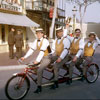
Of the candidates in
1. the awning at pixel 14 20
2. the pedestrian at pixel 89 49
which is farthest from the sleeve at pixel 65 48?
the awning at pixel 14 20

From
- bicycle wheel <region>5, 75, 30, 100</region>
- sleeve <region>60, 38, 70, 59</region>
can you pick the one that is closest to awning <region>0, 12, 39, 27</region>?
sleeve <region>60, 38, 70, 59</region>

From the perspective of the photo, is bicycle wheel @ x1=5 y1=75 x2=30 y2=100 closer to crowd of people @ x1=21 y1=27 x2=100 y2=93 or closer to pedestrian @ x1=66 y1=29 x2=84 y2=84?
crowd of people @ x1=21 y1=27 x2=100 y2=93

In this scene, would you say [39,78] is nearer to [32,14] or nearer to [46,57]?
[46,57]

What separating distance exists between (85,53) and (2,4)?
42.1 ft

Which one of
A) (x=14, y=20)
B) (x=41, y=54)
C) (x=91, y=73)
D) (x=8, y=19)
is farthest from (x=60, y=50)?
(x=14, y=20)

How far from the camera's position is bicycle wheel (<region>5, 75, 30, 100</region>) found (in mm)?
5156

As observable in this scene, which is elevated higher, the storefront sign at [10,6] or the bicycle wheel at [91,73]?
the storefront sign at [10,6]

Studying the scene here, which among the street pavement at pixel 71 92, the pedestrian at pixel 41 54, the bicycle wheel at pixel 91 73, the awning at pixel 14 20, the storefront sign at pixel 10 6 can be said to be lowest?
the street pavement at pixel 71 92

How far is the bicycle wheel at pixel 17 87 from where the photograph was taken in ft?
16.9

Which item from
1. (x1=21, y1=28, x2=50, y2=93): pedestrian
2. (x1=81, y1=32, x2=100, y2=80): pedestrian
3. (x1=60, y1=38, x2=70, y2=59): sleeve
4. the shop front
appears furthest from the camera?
the shop front

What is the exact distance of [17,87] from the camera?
534 cm

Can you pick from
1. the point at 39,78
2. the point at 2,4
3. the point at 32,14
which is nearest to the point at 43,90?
the point at 39,78

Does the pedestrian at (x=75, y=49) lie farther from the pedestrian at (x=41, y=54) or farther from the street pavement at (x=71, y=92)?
the pedestrian at (x=41, y=54)

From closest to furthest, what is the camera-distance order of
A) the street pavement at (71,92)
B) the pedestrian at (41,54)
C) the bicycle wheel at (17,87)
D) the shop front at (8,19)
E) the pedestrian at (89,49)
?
the bicycle wheel at (17,87)
the street pavement at (71,92)
the pedestrian at (41,54)
the pedestrian at (89,49)
the shop front at (8,19)
